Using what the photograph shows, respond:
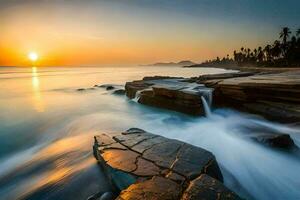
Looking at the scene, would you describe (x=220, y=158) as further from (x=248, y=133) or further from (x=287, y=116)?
(x=287, y=116)

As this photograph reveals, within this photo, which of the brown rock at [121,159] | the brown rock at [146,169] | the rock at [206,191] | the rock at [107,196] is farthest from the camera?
the brown rock at [121,159]

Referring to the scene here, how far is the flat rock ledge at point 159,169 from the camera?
11.3 feet

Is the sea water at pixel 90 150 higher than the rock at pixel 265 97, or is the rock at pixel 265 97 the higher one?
the rock at pixel 265 97

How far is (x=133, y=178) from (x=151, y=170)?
40 centimetres

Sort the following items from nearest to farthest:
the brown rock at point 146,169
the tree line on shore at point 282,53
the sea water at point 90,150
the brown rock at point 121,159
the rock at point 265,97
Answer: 1. the brown rock at point 146,169
2. the brown rock at point 121,159
3. the sea water at point 90,150
4. the rock at point 265,97
5. the tree line on shore at point 282,53

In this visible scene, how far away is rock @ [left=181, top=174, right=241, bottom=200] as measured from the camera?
3.28m

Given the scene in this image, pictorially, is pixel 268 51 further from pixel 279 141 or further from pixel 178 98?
pixel 279 141

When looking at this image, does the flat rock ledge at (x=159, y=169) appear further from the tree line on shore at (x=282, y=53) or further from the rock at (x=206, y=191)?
→ the tree line on shore at (x=282, y=53)

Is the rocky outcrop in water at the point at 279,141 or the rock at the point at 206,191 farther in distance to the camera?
the rocky outcrop in water at the point at 279,141

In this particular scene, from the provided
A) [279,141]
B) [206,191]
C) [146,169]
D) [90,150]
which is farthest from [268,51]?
[206,191]

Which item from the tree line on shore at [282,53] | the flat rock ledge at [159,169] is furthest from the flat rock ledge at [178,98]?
the tree line on shore at [282,53]

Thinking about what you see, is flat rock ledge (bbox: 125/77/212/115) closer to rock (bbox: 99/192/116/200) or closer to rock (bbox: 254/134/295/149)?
rock (bbox: 254/134/295/149)

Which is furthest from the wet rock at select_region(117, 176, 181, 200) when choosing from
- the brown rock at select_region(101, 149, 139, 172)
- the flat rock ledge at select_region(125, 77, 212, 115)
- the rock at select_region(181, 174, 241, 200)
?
the flat rock ledge at select_region(125, 77, 212, 115)

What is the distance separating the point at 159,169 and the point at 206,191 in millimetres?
1100
